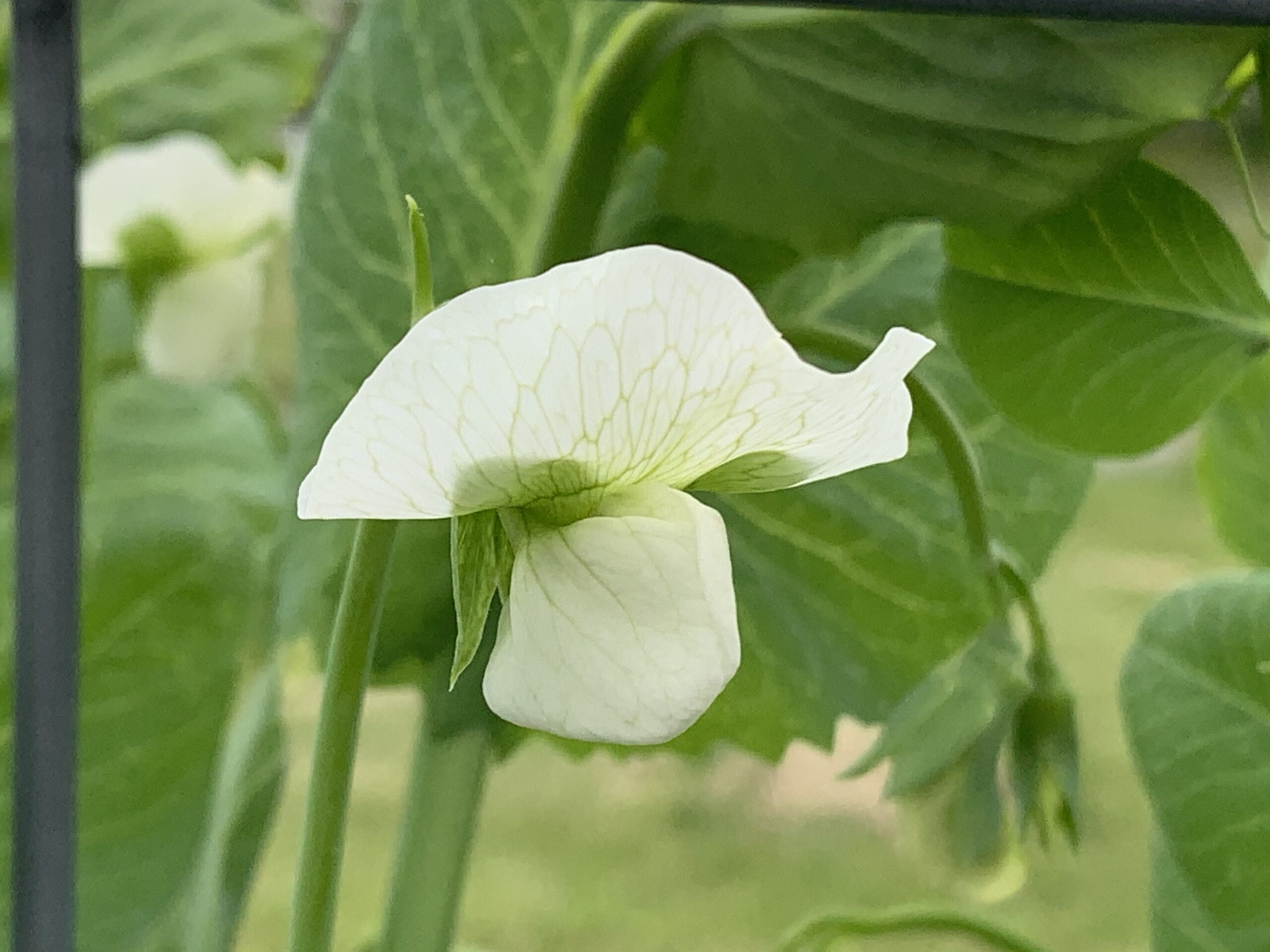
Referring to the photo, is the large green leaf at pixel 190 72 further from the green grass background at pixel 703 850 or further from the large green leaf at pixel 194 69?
the green grass background at pixel 703 850

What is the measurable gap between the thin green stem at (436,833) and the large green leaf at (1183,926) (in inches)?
3.1

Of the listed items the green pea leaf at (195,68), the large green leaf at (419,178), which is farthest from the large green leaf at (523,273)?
the green pea leaf at (195,68)

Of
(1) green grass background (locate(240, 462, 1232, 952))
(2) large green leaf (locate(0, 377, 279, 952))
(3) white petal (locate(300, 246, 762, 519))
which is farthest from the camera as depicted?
(1) green grass background (locate(240, 462, 1232, 952))

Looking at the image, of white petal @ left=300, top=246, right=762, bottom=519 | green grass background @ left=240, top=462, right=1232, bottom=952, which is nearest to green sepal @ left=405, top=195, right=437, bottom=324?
white petal @ left=300, top=246, right=762, bottom=519

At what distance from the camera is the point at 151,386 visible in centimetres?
25

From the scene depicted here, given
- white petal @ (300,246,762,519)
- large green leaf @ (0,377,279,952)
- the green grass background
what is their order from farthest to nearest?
the green grass background → large green leaf @ (0,377,279,952) → white petal @ (300,246,762,519)

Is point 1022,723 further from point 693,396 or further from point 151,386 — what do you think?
point 151,386

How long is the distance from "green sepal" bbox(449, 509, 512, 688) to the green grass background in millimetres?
239

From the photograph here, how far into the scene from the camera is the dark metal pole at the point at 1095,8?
0.31 feet

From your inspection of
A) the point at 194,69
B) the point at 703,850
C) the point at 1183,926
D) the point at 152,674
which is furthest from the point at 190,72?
the point at 703,850

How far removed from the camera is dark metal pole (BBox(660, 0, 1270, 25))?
0.09 m

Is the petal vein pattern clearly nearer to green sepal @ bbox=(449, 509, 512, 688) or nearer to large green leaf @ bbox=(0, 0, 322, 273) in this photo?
green sepal @ bbox=(449, 509, 512, 688)

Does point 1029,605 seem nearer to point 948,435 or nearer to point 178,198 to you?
point 948,435

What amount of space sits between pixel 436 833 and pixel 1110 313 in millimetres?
94
